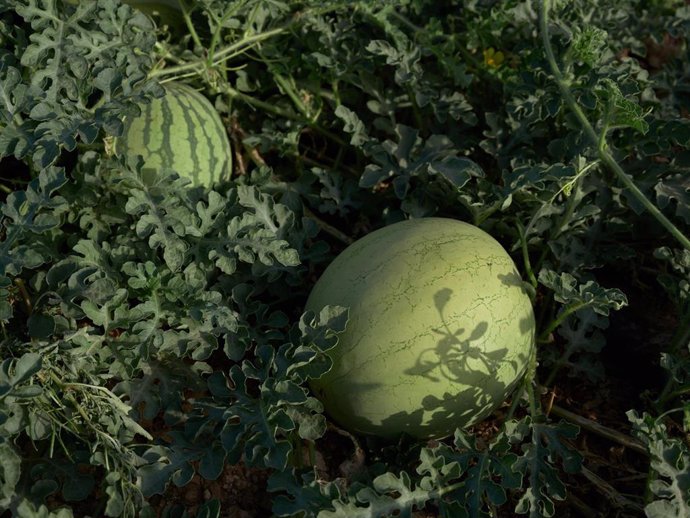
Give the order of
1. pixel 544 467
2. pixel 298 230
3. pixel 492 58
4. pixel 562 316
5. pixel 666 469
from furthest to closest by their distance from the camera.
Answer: pixel 492 58 → pixel 298 230 → pixel 562 316 → pixel 544 467 → pixel 666 469

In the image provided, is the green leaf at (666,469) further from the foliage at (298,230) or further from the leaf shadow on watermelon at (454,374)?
the leaf shadow on watermelon at (454,374)

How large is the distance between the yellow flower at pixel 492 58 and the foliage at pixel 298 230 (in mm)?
48

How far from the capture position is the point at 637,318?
2973 mm

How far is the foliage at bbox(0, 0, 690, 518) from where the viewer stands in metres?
2.18

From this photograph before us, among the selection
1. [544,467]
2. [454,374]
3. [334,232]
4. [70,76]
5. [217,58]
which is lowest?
[544,467]

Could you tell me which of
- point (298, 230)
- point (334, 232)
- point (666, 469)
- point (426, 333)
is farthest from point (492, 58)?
point (666, 469)

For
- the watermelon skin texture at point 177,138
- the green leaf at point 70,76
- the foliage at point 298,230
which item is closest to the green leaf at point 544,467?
the foliage at point 298,230

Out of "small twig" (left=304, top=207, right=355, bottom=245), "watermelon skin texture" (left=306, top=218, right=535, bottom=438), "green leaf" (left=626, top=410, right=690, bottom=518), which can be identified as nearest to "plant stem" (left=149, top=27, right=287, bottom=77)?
"small twig" (left=304, top=207, right=355, bottom=245)

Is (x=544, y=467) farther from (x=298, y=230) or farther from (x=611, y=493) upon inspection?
(x=298, y=230)

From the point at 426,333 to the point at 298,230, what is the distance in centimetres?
78

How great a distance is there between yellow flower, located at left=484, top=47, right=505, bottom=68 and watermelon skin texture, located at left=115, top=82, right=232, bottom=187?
3.86ft

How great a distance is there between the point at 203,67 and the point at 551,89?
1260 millimetres

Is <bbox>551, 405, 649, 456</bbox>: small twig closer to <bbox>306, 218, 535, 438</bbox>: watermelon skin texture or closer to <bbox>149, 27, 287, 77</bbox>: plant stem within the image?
<bbox>306, 218, 535, 438</bbox>: watermelon skin texture

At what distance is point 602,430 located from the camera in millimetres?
2666
